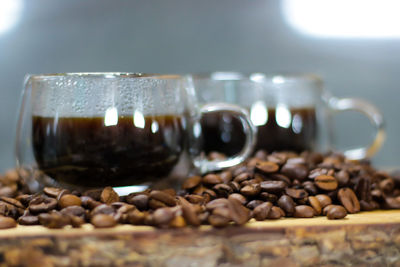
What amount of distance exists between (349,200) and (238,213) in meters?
0.22

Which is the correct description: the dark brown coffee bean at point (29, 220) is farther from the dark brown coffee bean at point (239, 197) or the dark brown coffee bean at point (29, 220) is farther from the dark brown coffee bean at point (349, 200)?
the dark brown coffee bean at point (349, 200)

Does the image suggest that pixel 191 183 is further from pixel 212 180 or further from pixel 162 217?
pixel 162 217

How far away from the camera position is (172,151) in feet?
2.74

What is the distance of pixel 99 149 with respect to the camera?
77 centimetres

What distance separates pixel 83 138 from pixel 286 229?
0.36 m

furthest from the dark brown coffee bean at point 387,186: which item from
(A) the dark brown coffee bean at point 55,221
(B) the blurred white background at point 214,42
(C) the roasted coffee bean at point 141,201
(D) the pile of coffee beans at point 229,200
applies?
(B) the blurred white background at point 214,42

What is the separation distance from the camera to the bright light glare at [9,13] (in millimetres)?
1733

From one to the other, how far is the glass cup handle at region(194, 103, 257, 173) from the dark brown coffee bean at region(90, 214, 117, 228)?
320 millimetres

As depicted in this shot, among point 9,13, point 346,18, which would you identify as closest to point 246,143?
point 346,18

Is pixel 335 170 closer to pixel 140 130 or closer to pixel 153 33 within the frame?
pixel 140 130

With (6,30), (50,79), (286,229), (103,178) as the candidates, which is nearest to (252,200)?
(286,229)

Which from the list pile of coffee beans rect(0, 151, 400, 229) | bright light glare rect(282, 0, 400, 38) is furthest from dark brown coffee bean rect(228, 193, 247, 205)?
bright light glare rect(282, 0, 400, 38)

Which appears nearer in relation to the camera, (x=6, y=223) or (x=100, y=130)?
(x=6, y=223)

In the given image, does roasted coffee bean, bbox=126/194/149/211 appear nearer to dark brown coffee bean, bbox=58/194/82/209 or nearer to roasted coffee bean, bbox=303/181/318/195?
dark brown coffee bean, bbox=58/194/82/209
